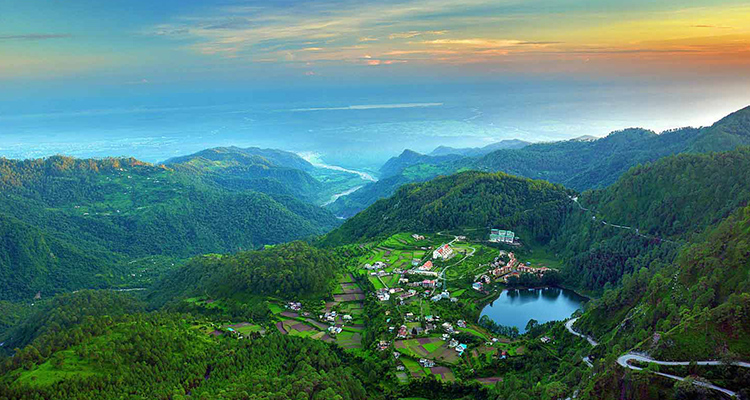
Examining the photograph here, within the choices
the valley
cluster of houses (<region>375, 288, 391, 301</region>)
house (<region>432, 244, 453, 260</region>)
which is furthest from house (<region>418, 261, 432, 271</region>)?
cluster of houses (<region>375, 288, 391, 301</region>)

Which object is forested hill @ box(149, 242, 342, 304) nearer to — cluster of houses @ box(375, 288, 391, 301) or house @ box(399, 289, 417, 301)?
cluster of houses @ box(375, 288, 391, 301)

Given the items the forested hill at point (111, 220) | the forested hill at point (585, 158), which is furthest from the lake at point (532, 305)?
the forested hill at point (111, 220)

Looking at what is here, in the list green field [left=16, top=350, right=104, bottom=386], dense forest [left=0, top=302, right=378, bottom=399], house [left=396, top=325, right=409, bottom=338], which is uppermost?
green field [left=16, top=350, right=104, bottom=386]

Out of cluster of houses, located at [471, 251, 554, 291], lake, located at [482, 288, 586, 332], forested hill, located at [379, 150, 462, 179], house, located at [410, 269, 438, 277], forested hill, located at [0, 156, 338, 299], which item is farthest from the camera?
forested hill, located at [379, 150, 462, 179]

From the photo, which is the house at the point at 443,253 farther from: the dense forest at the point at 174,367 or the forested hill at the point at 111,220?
the forested hill at the point at 111,220

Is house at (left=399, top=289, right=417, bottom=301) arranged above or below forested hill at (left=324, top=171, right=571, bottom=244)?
below

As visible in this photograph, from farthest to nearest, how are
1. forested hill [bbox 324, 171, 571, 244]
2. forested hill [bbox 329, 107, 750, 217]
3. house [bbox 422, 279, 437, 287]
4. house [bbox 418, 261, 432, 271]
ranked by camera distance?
forested hill [bbox 329, 107, 750, 217], forested hill [bbox 324, 171, 571, 244], house [bbox 418, 261, 432, 271], house [bbox 422, 279, 437, 287]

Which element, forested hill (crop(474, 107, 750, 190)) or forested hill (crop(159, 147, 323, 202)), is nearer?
forested hill (crop(474, 107, 750, 190))

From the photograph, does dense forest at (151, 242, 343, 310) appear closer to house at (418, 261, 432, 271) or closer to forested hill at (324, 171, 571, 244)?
house at (418, 261, 432, 271)
